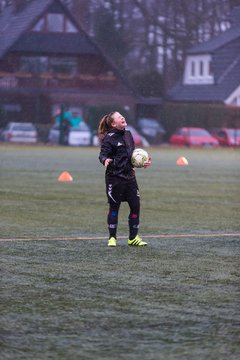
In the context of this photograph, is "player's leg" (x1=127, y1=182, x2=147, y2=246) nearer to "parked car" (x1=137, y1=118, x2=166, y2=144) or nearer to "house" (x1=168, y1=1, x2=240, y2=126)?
"parked car" (x1=137, y1=118, x2=166, y2=144)

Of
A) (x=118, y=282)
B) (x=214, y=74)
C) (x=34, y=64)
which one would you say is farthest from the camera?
(x=214, y=74)

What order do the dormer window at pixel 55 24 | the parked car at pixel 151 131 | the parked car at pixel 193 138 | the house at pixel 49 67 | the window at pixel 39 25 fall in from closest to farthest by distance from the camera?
the parked car at pixel 193 138, the parked car at pixel 151 131, the house at pixel 49 67, the dormer window at pixel 55 24, the window at pixel 39 25

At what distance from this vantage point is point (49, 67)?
5134 centimetres

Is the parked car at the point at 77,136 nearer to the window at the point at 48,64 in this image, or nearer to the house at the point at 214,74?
the window at the point at 48,64

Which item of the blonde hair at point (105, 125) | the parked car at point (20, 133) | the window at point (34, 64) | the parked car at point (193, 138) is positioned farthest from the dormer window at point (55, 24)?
the blonde hair at point (105, 125)

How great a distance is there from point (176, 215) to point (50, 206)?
6.45ft

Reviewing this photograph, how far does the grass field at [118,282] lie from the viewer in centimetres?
541

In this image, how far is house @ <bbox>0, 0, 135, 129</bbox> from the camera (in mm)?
49781

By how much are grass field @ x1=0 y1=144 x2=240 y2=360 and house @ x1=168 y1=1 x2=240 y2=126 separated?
38.8m

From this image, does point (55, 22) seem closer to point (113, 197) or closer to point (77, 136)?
point (77, 136)

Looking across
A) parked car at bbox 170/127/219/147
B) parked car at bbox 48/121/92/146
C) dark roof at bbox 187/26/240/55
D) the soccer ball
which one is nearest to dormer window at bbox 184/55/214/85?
dark roof at bbox 187/26/240/55

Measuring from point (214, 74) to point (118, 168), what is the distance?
155ft

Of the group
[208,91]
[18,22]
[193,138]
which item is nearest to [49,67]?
[18,22]

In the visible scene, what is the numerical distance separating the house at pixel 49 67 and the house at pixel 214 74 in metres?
3.70
